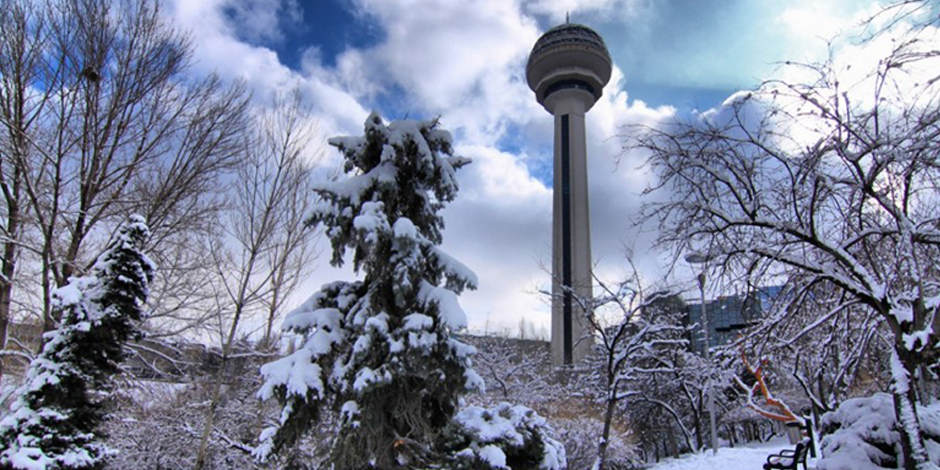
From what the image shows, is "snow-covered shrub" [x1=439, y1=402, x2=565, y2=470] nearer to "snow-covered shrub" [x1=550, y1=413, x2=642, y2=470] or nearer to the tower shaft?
"snow-covered shrub" [x1=550, y1=413, x2=642, y2=470]

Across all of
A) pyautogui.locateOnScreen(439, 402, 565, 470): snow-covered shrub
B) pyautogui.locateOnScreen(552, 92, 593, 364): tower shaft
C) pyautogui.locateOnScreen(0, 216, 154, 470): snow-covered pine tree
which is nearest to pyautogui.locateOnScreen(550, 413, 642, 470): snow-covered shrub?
pyautogui.locateOnScreen(439, 402, 565, 470): snow-covered shrub

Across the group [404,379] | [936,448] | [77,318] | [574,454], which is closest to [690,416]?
[574,454]

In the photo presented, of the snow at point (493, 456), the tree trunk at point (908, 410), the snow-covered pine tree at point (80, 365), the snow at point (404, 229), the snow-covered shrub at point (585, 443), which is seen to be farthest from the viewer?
the snow-covered shrub at point (585, 443)

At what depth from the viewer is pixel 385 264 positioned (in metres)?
6.51

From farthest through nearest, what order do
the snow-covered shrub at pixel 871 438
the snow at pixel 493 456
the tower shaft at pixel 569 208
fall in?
the tower shaft at pixel 569 208, the snow at pixel 493 456, the snow-covered shrub at pixel 871 438

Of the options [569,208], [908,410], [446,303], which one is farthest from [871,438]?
[569,208]

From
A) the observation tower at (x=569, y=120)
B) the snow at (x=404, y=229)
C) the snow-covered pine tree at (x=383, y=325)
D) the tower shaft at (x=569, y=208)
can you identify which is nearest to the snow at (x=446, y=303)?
the snow-covered pine tree at (x=383, y=325)

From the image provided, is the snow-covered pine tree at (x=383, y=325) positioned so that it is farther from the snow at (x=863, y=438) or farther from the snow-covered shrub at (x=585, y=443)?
the snow-covered shrub at (x=585, y=443)

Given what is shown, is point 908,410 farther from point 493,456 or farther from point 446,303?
point 446,303

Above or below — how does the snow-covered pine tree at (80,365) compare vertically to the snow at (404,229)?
below

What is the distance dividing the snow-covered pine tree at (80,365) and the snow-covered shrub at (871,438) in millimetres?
9334

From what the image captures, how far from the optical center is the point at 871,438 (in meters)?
6.07

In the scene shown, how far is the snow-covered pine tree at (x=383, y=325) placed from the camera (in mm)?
5887

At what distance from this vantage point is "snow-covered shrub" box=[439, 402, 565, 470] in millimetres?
6074
